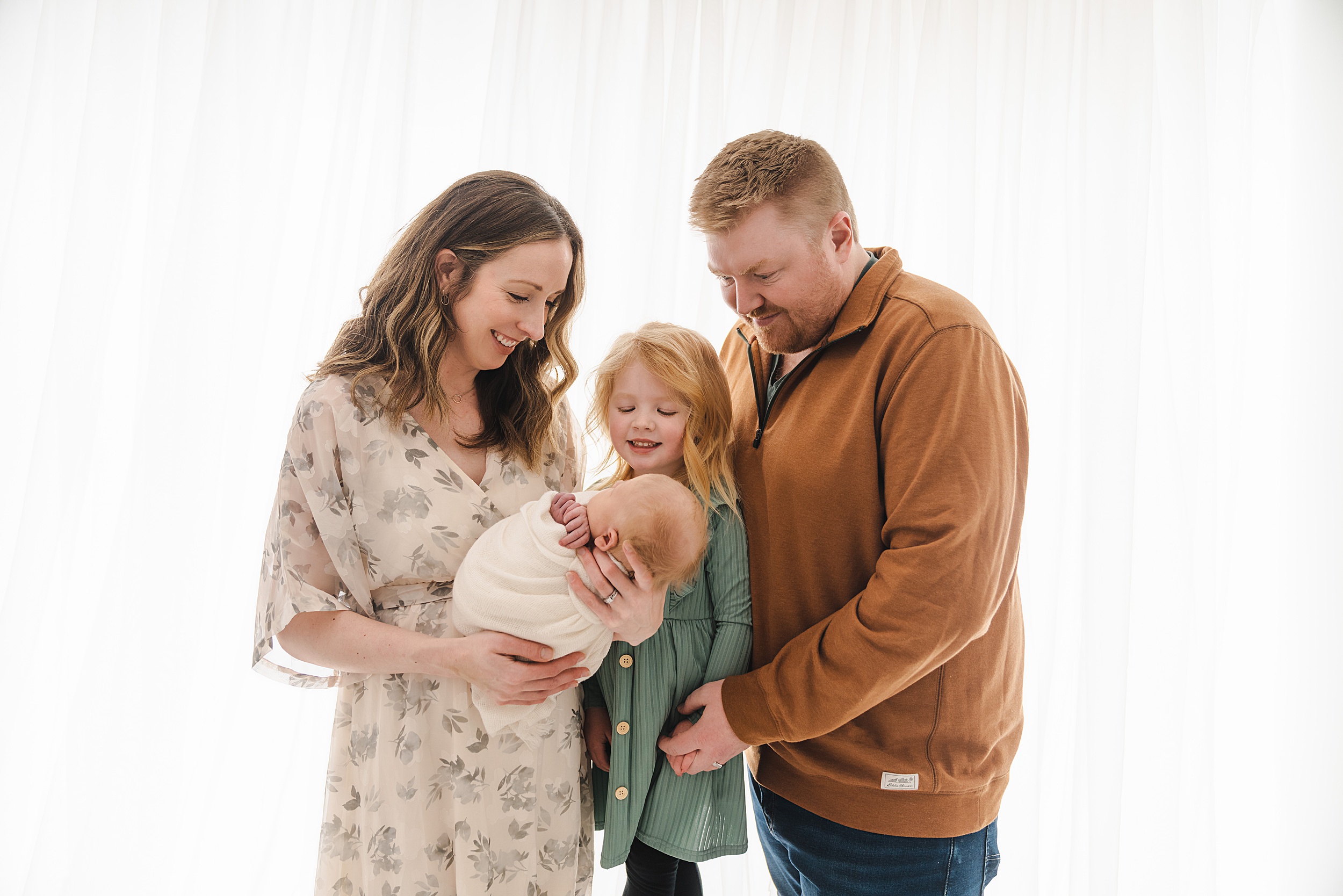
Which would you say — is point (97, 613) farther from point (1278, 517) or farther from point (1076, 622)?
point (1278, 517)

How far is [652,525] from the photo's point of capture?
Result: 125 centimetres

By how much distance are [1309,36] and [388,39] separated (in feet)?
8.41

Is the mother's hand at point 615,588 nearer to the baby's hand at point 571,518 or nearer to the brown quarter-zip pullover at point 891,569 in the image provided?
the baby's hand at point 571,518

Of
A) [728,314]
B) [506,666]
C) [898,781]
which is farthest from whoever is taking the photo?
[728,314]

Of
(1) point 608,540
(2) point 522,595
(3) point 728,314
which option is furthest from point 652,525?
(3) point 728,314

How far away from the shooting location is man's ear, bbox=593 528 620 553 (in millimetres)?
1245

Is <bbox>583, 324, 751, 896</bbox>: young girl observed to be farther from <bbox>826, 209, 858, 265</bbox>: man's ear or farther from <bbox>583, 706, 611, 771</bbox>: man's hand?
<bbox>826, 209, 858, 265</bbox>: man's ear

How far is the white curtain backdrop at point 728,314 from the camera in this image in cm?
196

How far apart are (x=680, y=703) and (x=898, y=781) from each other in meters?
0.41

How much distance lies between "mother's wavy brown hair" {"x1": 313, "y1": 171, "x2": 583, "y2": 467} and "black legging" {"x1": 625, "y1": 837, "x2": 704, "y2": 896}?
2.57ft

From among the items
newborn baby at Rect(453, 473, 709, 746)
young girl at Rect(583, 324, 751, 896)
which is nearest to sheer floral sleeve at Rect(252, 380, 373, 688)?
newborn baby at Rect(453, 473, 709, 746)

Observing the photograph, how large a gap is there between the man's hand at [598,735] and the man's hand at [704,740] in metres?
0.13

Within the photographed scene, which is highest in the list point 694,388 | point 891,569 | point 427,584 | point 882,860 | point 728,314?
point 728,314

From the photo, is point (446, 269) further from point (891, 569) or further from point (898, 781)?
point (898, 781)
